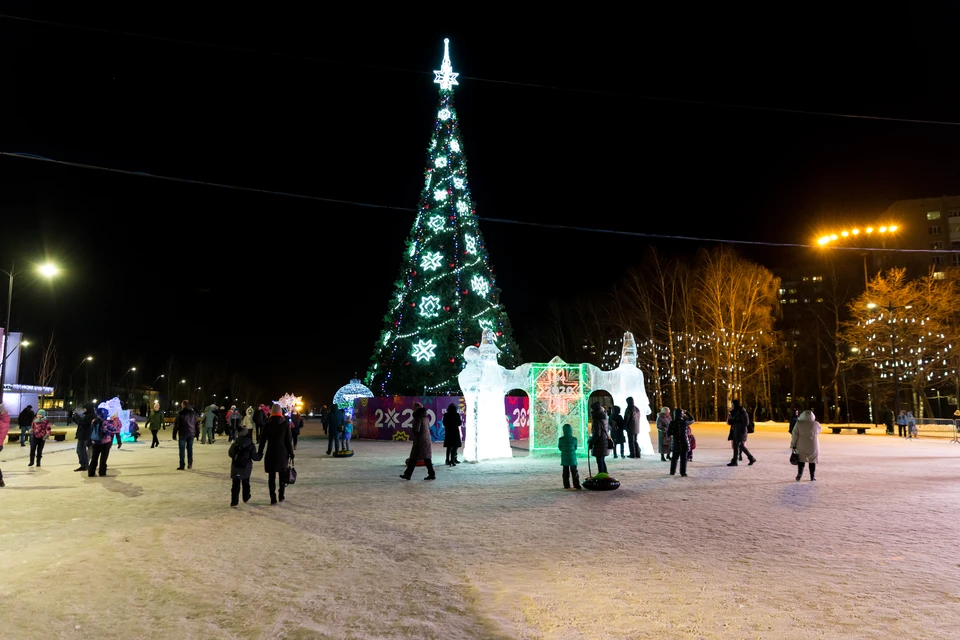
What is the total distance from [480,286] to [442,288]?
181cm

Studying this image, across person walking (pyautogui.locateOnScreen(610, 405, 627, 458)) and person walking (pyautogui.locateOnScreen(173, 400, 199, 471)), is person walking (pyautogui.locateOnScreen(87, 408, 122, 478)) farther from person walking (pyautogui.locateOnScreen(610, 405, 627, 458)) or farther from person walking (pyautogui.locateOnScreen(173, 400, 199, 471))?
person walking (pyautogui.locateOnScreen(610, 405, 627, 458))

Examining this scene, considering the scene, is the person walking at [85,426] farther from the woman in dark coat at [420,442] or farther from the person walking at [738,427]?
the person walking at [738,427]

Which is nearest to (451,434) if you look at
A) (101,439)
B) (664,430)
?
(664,430)

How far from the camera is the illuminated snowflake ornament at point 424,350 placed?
29.5 metres

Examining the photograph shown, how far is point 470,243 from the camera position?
2983 cm

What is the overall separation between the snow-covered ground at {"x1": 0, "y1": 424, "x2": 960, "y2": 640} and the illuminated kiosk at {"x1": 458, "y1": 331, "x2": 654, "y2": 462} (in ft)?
19.3

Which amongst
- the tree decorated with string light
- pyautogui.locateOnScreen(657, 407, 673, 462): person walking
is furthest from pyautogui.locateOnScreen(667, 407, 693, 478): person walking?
the tree decorated with string light

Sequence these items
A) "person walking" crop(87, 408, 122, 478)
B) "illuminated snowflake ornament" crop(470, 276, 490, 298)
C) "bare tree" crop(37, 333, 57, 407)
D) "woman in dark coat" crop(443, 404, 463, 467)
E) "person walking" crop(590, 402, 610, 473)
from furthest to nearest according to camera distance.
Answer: "bare tree" crop(37, 333, 57, 407) < "illuminated snowflake ornament" crop(470, 276, 490, 298) < "woman in dark coat" crop(443, 404, 463, 467) < "person walking" crop(87, 408, 122, 478) < "person walking" crop(590, 402, 610, 473)

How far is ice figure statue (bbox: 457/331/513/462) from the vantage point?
18531 millimetres

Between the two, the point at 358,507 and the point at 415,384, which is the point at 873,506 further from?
the point at 415,384

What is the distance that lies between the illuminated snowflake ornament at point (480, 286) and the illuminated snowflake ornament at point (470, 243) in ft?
3.92

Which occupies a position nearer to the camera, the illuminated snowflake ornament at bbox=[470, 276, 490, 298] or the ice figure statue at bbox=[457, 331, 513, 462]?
the ice figure statue at bbox=[457, 331, 513, 462]

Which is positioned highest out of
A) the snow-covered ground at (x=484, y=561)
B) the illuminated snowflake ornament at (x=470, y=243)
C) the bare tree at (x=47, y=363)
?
the illuminated snowflake ornament at (x=470, y=243)

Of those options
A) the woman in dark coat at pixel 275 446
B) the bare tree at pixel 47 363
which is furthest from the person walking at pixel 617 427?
the bare tree at pixel 47 363
